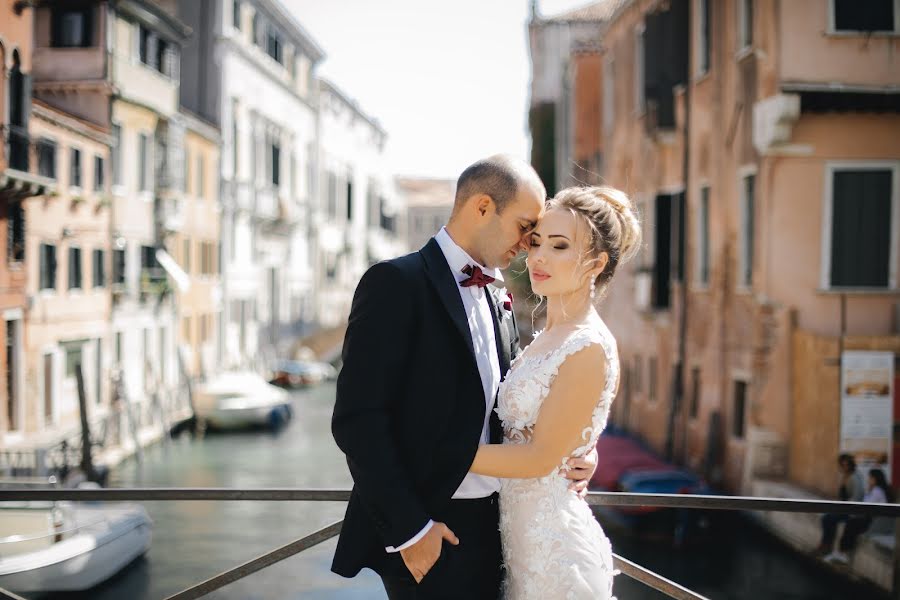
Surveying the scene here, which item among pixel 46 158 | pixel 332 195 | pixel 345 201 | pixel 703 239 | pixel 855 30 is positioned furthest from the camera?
pixel 345 201

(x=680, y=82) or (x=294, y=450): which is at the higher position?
(x=680, y=82)

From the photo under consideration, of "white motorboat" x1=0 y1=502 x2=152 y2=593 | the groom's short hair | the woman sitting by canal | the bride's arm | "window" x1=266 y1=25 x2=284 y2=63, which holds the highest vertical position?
"window" x1=266 y1=25 x2=284 y2=63

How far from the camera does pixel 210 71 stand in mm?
17234

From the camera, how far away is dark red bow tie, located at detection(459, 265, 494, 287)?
135cm

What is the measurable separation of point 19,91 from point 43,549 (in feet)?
13.5

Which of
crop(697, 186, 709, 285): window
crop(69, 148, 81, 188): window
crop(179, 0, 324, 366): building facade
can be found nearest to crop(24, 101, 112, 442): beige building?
crop(69, 148, 81, 188): window

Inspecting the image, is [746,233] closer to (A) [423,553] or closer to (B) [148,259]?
(A) [423,553]

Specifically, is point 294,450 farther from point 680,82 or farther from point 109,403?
point 680,82

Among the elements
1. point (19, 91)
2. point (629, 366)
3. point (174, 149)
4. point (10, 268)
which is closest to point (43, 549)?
point (10, 268)

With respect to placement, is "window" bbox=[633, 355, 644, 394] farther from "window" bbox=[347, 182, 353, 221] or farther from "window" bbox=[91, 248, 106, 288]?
"window" bbox=[347, 182, 353, 221]

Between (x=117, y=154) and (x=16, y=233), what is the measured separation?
10.7 ft

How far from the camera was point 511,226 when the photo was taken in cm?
138

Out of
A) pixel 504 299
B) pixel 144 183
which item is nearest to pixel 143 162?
pixel 144 183

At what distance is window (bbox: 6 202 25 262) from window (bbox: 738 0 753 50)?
6649 mm
